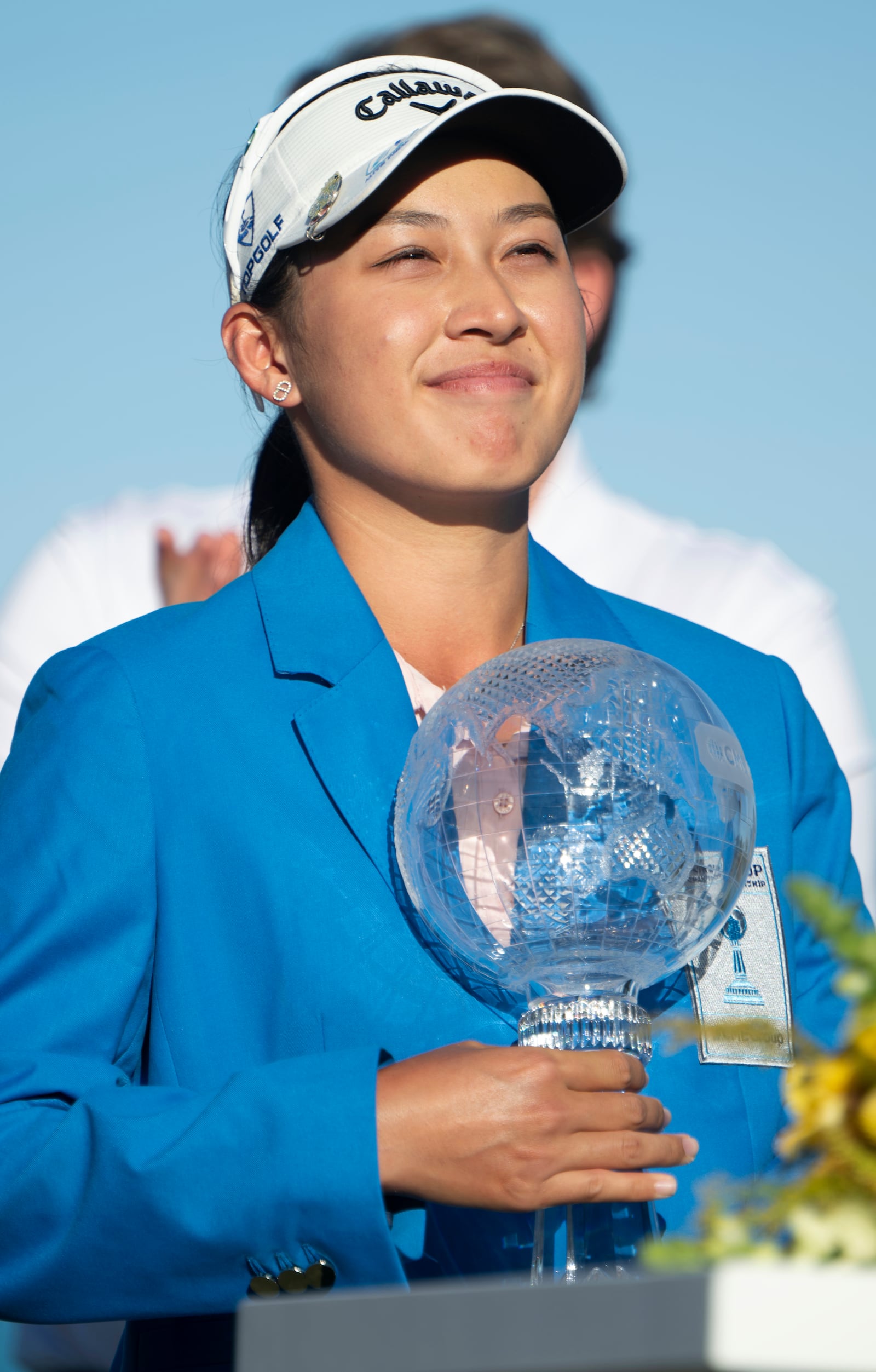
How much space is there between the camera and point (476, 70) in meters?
2.44

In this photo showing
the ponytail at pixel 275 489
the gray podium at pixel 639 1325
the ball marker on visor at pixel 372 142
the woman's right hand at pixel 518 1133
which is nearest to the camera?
the gray podium at pixel 639 1325

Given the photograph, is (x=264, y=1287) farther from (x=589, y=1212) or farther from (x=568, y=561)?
(x=568, y=561)

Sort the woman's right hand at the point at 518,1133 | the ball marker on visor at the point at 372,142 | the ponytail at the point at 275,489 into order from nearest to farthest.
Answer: the woman's right hand at the point at 518,1133, the ball marker on visor at the point at 372,142, the ponytail at the point at 275,489

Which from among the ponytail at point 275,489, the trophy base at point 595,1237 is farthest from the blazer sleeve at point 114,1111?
the ponytail at point 275,489

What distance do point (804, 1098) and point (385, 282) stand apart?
1224 millimetres

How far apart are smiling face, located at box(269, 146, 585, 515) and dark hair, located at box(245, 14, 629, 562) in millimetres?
391

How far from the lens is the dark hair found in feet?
7.19

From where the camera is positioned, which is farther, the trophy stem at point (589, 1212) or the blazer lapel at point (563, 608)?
the blazer lapel at point (563, 608)

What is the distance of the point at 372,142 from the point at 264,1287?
1.16 meters

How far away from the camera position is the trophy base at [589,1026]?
1.30 metres

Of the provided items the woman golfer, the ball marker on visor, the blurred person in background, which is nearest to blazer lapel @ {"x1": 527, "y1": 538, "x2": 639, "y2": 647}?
the woman golfer

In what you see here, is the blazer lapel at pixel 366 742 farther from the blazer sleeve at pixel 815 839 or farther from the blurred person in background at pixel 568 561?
the blurred person in background at pixel 568 561

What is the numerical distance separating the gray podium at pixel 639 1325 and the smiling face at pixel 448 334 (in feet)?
3.83

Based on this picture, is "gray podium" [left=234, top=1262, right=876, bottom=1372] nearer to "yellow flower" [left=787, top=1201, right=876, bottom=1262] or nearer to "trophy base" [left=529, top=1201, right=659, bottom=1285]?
"yellow flower" [left=787, top=1201, right=876, bottom=1262]
